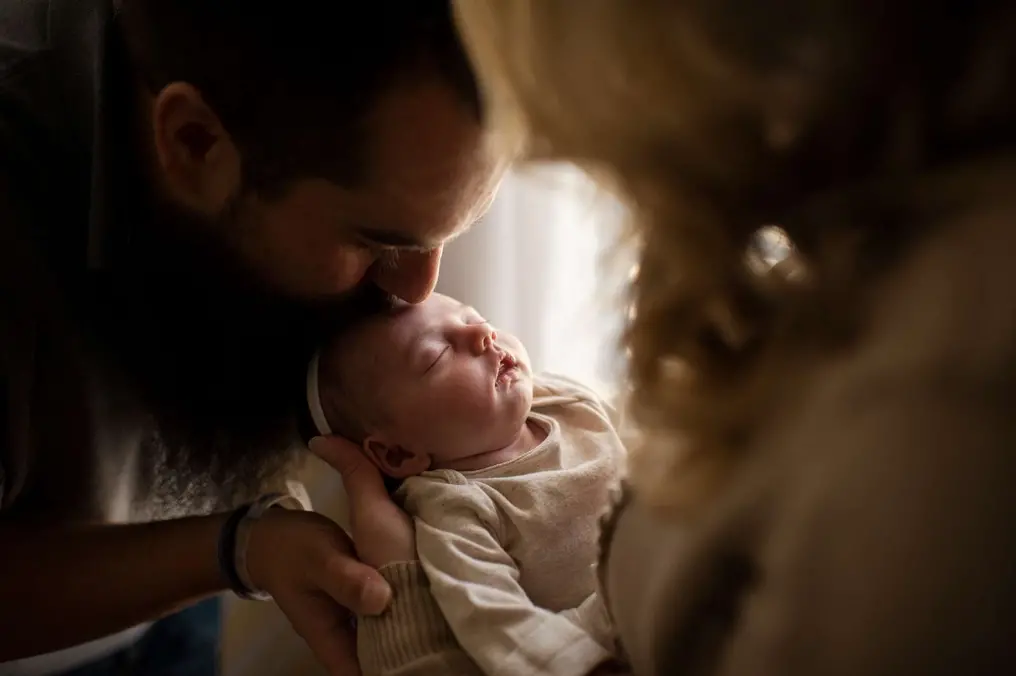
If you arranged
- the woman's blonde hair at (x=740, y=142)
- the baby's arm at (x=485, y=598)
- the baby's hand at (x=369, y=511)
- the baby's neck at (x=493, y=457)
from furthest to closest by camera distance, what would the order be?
the baby's neck at (x=493, y=457)
the baby's hand at (x=369, y=511)
the baby's arm at (x=485, y=598)
the woman's blonde hair at (x=740, y=142)

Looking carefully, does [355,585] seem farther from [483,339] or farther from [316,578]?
[483,339]

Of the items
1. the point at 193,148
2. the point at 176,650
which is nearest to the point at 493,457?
the point at 193,148

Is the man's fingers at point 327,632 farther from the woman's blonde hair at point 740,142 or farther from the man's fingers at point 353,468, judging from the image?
the woman's blonde hair at point 740,142

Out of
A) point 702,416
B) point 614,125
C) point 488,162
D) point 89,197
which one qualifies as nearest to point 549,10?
point 614,125

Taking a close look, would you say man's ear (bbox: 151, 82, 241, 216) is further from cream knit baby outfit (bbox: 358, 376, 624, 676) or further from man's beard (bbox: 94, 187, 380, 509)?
cream knit baby outfit (bbox: 358, 376, 624, 676)

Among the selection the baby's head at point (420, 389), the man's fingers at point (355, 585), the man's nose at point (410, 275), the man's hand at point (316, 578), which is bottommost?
the man's hand at point (316, 578)

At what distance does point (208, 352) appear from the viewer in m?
0.94

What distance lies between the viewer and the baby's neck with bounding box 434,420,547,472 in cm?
85

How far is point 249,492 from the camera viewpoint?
1052mm

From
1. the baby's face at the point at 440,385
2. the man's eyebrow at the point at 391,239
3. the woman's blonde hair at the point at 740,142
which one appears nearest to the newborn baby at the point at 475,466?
the baby's face at the point at 440,385

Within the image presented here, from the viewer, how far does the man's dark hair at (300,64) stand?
65 centimetres

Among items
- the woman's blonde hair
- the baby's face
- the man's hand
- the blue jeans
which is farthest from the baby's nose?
the blue jeans

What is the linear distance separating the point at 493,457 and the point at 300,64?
1.35 feet

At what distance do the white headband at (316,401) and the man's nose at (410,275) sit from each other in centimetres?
12
